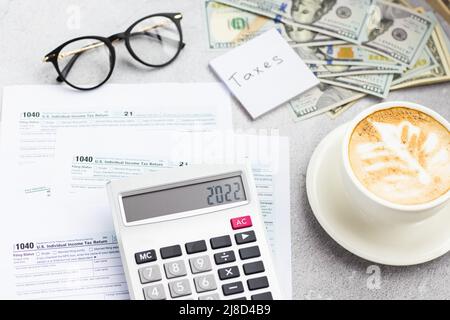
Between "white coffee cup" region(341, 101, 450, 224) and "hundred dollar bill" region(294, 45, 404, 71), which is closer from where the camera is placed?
"white coffee cup" region(341, 101, 450, 224)

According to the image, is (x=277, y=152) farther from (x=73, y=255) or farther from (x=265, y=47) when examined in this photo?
(x=73, y=255)

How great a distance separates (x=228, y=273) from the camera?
2.10 feet

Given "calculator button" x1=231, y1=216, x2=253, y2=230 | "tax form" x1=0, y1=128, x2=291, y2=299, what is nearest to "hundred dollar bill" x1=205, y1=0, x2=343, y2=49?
"tax form" x1=0, y1=128, x2=291, y2=299

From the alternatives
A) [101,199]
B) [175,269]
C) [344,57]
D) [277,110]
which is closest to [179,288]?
[175,269]

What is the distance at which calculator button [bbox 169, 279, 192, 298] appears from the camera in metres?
0.63

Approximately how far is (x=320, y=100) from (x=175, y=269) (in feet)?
0.89

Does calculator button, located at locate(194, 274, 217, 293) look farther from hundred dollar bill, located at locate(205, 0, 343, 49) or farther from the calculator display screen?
hundred dollar bill, located at locate(205, 0, 343, 49)

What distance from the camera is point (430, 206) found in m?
0.60

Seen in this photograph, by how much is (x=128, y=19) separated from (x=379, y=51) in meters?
0.31

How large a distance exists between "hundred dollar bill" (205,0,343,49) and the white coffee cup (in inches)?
7.2

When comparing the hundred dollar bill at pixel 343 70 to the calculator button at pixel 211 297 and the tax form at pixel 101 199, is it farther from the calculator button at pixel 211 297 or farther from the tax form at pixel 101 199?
the calculator button at pixel 211 297

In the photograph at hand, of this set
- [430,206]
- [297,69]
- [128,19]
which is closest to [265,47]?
[297,69]

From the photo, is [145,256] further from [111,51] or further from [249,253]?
[111,51]

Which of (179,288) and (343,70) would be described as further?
(343,70)
